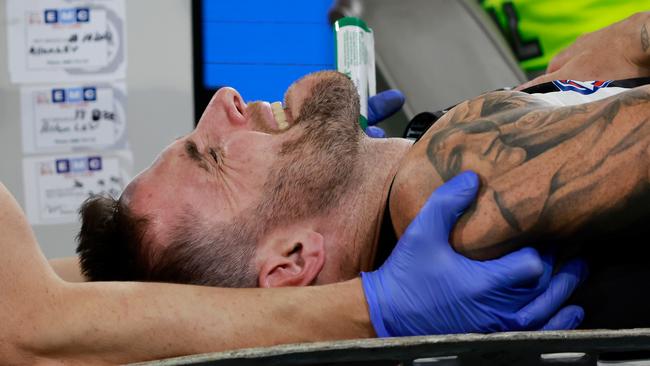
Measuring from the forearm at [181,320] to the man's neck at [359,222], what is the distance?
0.17 m

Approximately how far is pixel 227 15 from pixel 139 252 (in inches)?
68.4

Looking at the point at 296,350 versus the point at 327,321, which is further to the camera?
the point at 327,321

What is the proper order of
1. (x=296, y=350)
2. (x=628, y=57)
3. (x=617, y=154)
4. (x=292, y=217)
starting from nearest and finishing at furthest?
(x=296, y=350), (x=617, y=154), (x=292, y=217), (x=628, y=57)

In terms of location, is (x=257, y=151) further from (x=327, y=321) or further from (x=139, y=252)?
(x=327, y=321)

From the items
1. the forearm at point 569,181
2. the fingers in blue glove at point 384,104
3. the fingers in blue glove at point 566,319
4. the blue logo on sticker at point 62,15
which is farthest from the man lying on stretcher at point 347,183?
the blue logo on sticker at point 62,15

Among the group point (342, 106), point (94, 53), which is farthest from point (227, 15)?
point (342, 106)

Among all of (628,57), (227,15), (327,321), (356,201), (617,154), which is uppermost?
(227,15)

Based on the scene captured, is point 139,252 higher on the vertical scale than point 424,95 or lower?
lower

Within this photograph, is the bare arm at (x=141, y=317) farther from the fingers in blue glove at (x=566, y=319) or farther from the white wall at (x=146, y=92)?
the white wall at (x=146, y=92)

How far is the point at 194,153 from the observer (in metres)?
1.22

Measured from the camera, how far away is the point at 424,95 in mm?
2752

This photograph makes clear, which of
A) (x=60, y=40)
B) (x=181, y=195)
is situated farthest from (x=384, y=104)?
(x=60, y=40)

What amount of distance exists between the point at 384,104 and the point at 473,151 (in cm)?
81

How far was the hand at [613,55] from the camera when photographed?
1305 mm
